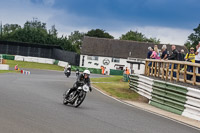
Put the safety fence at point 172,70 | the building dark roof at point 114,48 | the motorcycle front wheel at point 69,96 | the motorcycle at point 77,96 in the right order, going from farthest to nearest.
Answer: the building dark roof at point 114,48, the safety fence at point 172,70, the motorcycle front wheel at point 69,96, the motorcycle at point 77,96

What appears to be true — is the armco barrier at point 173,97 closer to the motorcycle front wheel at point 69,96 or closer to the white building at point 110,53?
the motorcycle front wheel at point 69,96

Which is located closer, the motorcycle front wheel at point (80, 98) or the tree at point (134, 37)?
the motorcycle front wheel at point (80, 98)

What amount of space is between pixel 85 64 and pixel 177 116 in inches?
2548

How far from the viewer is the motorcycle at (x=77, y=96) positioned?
1284 cm

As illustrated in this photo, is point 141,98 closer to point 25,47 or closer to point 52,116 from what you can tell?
point 52,116

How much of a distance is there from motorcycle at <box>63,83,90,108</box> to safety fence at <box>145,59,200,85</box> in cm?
467

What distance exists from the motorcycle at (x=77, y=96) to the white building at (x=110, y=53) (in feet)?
210

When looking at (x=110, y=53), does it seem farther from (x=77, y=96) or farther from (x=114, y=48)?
(x=77, y=96)

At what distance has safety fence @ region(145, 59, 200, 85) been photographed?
15746 millimetres

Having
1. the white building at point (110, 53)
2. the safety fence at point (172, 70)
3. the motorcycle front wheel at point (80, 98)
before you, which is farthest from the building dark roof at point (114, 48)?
the motorcycle front wheel at point (80, 98)

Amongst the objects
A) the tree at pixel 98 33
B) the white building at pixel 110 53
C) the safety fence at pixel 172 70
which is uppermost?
the tree at pixel 98 33

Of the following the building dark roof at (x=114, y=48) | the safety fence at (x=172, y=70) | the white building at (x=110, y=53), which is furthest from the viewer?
the building dark roof at (x=114, y=48)

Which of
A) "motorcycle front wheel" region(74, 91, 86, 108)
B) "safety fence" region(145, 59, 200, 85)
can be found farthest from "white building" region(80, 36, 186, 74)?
"motorcycle front wheel" region(74, 91, 86, 108)

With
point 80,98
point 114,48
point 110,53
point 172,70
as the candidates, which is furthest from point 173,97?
point 114,48
